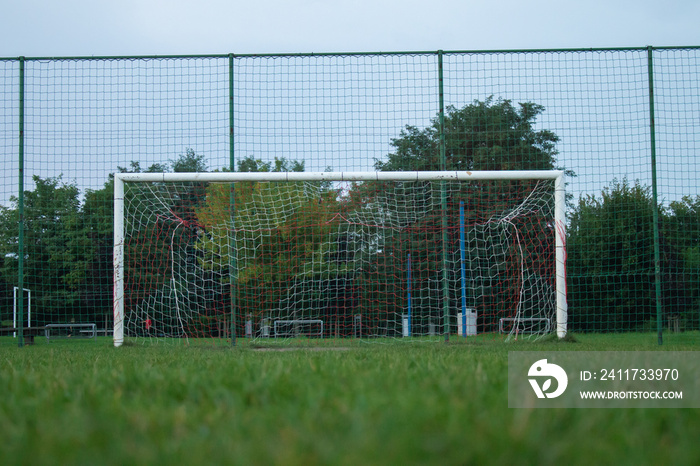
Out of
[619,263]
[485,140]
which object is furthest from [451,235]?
[619,263]

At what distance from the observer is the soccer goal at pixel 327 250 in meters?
8.05

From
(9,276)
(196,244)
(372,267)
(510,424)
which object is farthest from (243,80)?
(510,424)

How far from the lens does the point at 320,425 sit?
65.1 inches

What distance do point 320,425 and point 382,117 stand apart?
23.3 ft

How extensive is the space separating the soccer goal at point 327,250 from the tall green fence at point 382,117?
0.61 m

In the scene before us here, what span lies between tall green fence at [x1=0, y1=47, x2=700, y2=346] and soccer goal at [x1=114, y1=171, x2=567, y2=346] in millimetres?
610

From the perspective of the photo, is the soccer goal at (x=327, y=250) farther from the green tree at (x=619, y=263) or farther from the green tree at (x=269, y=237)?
the green tree at (x=619, y=263)

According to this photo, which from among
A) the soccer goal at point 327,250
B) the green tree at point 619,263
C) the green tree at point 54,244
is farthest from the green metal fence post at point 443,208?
the green tree at point 54,244

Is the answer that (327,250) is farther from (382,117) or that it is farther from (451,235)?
(382,117)

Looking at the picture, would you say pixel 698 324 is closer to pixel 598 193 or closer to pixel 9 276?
pixel 598 193

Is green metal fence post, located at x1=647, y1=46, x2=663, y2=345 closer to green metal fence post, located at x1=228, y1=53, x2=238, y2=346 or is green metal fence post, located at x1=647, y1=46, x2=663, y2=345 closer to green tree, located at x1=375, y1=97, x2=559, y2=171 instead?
green tree, located at x1=375, y1=97, x2=559, y2=171

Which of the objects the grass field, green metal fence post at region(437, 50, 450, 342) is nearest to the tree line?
green metal fence post at region(437, 50, 450, 342)

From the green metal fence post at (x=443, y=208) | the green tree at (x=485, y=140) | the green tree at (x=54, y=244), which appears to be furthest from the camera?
the green tree at (x=54, y=244)

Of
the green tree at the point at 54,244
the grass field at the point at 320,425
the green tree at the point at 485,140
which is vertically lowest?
the grass field at the point at 320,425
